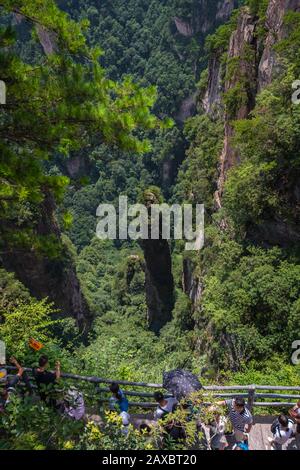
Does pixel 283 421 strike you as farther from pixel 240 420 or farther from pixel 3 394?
pixel 3 394

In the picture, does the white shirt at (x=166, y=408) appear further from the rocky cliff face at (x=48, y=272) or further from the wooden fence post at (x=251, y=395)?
the rocky cliff face at (x=48, y=272)

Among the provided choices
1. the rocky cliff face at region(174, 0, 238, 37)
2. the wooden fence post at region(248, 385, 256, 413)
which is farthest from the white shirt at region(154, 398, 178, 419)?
the rocky cliff face at region(174, 0, 238, 37)

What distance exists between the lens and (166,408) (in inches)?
254

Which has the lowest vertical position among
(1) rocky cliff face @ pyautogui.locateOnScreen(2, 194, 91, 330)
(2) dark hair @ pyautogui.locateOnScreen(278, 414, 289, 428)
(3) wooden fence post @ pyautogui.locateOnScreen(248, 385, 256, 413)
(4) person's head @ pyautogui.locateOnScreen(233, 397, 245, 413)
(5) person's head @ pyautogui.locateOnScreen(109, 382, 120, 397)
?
(1) rocky cliff face @ pyautogui.locateOnScreen(2, 194, 91, 330)

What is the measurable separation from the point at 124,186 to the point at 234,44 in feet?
153

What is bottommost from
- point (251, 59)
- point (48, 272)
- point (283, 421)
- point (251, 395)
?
point (48, 272)

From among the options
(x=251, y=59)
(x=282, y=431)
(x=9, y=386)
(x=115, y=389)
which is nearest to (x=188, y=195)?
(x=251, y=59)

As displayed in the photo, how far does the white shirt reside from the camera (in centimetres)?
641

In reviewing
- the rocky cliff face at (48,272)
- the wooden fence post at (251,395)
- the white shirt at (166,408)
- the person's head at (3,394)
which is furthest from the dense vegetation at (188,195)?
the wooden fence post at (251,395)

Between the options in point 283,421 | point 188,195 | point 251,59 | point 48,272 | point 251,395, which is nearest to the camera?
point 283,421

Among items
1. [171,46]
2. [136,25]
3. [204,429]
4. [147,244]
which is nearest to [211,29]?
[171,46]

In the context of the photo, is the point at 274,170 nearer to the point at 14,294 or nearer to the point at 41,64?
the point at 41,64

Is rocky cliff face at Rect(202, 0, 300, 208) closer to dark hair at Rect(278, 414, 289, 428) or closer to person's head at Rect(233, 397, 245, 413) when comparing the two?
person's head at Rect(233, 397, 245, 413)

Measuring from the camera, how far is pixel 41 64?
24.4 ft
